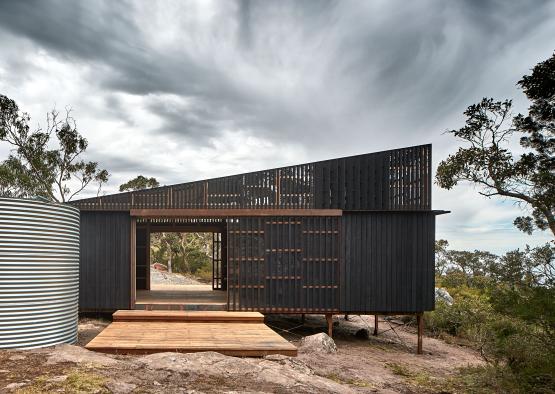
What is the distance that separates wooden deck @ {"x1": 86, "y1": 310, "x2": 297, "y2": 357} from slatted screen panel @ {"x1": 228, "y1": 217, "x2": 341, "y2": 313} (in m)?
2.30

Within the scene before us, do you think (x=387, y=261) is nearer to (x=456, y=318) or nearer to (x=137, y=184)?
(x=456, y=318)

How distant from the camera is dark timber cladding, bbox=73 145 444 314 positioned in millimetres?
11305

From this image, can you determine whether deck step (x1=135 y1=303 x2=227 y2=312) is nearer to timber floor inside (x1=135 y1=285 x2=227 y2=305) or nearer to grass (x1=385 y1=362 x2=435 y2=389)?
timber floor inside (x1=135 y1=285 x2=227 y2=305)

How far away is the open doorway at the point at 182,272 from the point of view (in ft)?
39.8

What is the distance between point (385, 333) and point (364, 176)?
7.09 m

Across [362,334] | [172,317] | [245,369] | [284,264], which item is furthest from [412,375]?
[362,334]

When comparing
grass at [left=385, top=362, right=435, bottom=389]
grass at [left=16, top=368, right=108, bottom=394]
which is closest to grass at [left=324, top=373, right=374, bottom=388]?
grass at [left=385, top=362, right=435, bottom=389]

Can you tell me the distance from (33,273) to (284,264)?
6.45 meters

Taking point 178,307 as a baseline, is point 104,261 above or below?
above

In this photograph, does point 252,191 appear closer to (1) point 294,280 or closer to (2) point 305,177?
(2) point 305,177

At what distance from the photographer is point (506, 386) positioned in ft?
21.9

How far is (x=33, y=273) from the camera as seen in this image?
6.55m

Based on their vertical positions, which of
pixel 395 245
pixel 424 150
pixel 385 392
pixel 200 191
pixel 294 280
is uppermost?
pixel 424 150

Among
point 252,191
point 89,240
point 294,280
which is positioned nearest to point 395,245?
point 294,280
